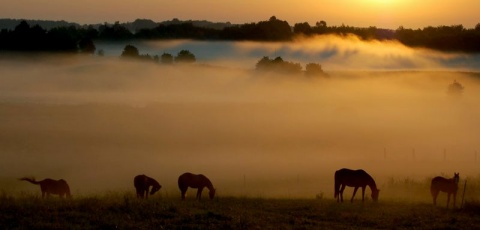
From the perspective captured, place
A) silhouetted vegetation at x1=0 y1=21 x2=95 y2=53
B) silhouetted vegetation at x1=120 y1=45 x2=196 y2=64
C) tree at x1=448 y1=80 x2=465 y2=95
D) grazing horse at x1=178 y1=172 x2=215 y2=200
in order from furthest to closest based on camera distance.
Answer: silhouetted vegetation at x1=120 y1=45 x2=196 y2=64, tree at x1=448 y1=80 x2=465 y2=95, silhouetted vegetation at x1=0 y1=21 x2=95 y2=53, grazing horse at x1=178 y1=172 x2=215 y2=200

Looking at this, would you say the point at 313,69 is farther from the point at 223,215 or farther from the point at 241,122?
the point at 223,215

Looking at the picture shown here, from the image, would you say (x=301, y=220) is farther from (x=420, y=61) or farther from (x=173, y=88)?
(x=173, y=88)

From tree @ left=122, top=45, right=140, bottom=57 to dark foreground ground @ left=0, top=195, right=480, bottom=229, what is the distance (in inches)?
5171

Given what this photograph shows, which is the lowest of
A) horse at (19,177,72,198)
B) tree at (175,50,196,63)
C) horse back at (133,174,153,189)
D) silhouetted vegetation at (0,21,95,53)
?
horse at (19,177,72,198)

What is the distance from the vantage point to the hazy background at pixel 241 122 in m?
65.2

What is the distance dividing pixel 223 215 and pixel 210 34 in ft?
493

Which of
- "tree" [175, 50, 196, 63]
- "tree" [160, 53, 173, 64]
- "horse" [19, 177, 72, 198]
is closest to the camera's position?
"horse" [19, 177, 72, 198]

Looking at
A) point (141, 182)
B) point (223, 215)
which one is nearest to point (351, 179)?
point (141, 182)

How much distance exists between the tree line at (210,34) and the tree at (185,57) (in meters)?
5.35

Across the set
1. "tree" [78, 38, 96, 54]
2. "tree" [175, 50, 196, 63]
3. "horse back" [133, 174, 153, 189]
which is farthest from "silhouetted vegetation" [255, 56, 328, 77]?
"horse back" [133, 174, 153, 189]

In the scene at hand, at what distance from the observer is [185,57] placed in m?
178

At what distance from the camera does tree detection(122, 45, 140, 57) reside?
159875mm

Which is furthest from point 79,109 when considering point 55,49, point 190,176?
point 190,176

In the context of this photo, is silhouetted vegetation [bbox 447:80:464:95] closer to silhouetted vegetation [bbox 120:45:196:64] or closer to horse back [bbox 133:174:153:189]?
silhouetted vegetation [bbox 120:45:196:64]
